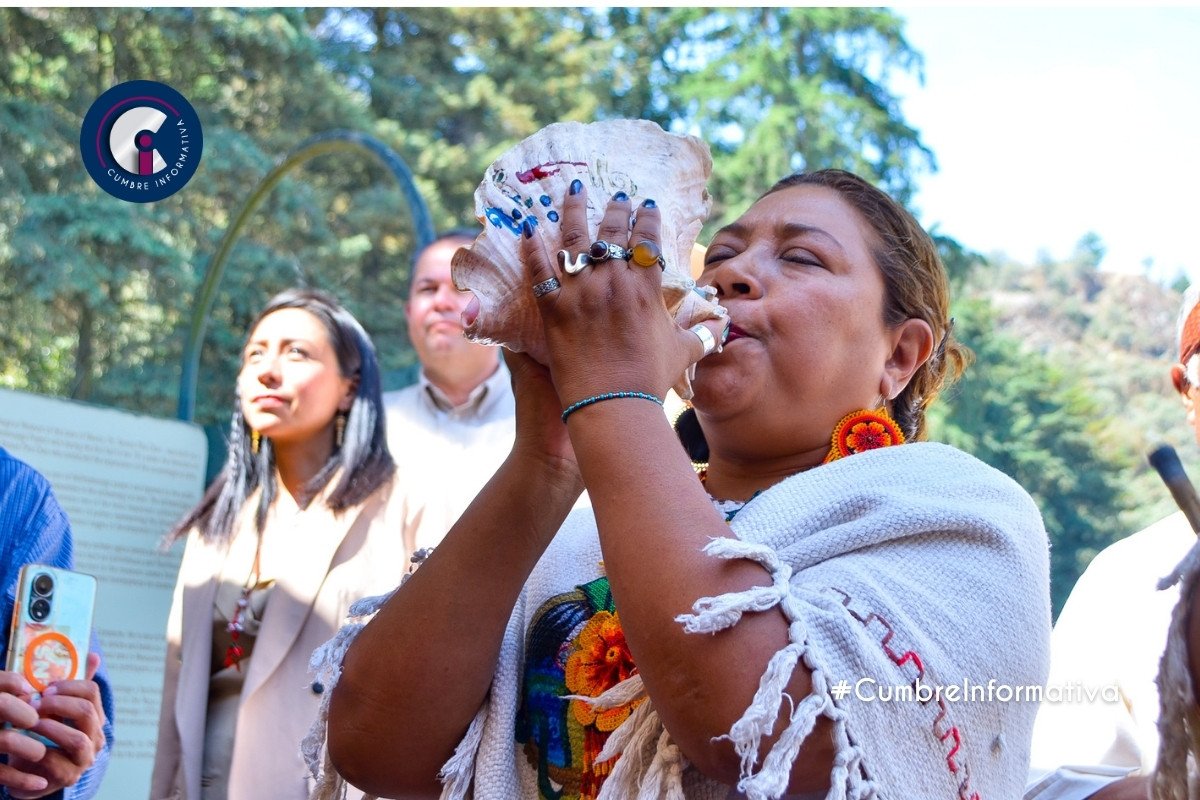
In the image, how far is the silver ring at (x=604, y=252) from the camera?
1.66 m

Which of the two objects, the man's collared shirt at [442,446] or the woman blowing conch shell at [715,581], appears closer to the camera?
the woman blowing conch shell at [715,581]

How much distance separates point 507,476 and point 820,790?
0.59 metres

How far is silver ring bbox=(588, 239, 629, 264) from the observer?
1658 millimetres

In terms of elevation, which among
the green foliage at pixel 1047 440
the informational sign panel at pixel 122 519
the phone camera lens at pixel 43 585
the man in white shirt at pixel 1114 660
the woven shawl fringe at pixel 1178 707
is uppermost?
the green foliage at pixel 1047 440

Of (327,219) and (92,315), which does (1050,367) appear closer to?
(327,219)

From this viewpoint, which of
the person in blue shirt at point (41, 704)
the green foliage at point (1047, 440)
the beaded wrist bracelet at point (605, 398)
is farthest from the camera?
the green foliage at point (1047, 440)

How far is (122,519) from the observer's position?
4.61 meters

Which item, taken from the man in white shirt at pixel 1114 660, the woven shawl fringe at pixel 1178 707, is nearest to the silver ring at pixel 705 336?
the woven shawl fringe at pixel 1178 707

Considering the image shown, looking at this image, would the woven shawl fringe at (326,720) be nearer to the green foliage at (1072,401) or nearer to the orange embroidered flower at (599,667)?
the orange embroidered flower at (599,667)

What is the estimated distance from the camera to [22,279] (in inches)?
576

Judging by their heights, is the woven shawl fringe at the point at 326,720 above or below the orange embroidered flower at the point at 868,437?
below

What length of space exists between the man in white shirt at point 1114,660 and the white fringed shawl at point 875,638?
111 cm
